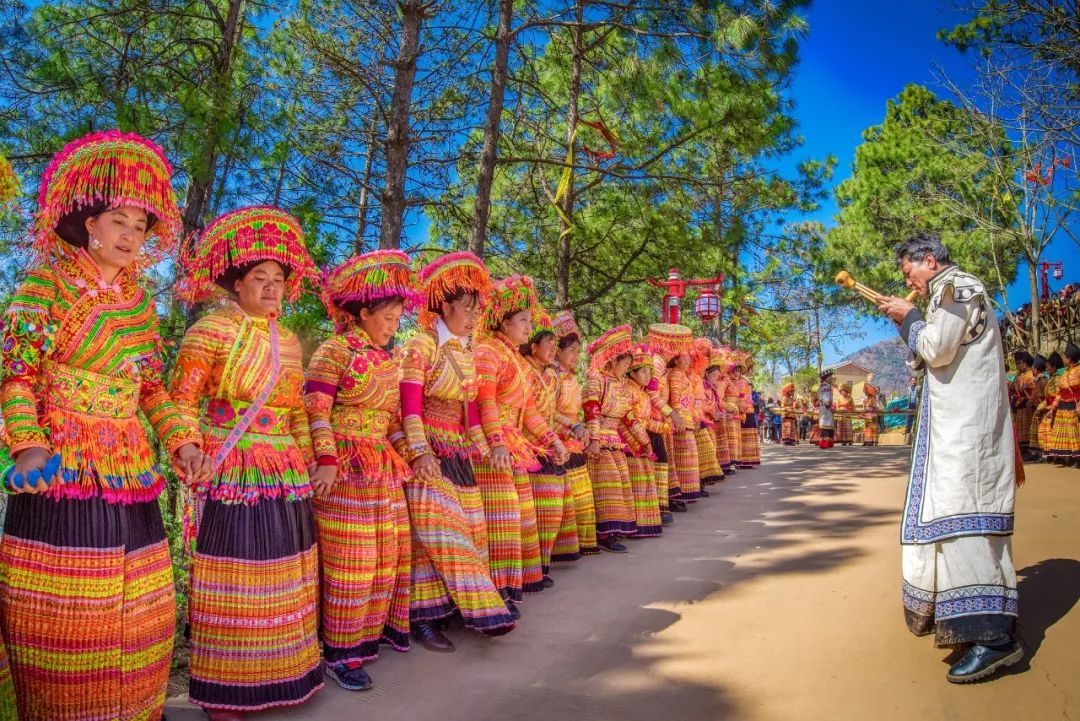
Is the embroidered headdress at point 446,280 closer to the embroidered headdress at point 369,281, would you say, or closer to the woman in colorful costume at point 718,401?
the embroidered headdress at point 369,281

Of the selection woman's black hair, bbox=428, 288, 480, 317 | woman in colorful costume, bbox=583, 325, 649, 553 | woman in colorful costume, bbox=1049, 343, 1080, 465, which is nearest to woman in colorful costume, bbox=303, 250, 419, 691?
woman's black hair, bbox=428, 288, 480, 317

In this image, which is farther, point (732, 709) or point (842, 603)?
point (842, 603)

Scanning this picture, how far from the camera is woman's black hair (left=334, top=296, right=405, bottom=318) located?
364 centimetres

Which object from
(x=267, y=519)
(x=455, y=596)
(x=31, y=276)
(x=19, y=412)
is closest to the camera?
(x=19, y=412)

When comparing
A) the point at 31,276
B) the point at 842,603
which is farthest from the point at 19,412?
the point at 842,603

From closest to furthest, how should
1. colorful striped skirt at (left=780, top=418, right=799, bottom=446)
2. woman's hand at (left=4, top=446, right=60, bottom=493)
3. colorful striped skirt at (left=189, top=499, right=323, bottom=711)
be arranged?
woman's hand at (left=4, top=446, right=60, bottom=493)
colorful striped skirt at (left=189, top=499, right=323, bottom=711)
colorful striped skirt at (left=780, top=418, right=799, bottom=446)

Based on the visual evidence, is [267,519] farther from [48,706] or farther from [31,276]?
[31,276]

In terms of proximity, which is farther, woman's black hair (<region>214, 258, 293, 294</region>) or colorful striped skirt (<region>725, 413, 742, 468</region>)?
colorful striped skirt (<region>725, 413, 742, 468</region>)

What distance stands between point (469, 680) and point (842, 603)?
8.12 ft

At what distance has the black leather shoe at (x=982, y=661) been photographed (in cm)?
320

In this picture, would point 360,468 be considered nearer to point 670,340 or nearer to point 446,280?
point 446,280

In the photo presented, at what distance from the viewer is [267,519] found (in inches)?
118

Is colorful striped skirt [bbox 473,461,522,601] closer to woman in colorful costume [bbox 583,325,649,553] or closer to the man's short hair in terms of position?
woman in colorful costume [bbox 583,325,649,553]

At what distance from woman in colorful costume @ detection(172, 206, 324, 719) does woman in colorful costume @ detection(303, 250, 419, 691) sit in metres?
Answer: 0.21
